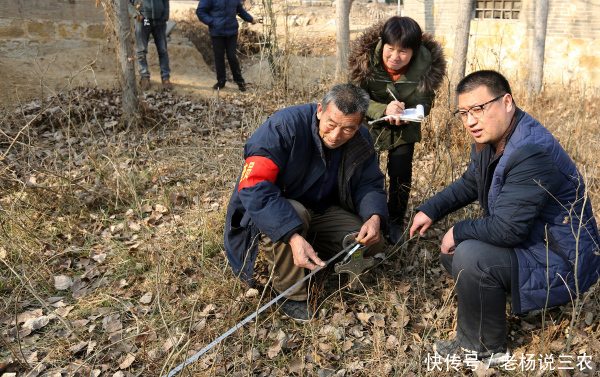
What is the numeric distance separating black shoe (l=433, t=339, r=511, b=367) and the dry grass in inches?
3.6

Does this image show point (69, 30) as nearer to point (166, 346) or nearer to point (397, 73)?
point (397, 73)

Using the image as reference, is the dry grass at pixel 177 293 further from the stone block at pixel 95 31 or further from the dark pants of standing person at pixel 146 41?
the stone block at pixel 95 31

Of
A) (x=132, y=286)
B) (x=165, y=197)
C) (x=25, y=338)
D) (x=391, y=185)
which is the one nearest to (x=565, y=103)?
(x=391, y=185)

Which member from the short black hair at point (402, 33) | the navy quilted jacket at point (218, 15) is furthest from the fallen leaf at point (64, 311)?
the navy quilted jacket at point (218, 15)

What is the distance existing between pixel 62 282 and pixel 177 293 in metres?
0.88

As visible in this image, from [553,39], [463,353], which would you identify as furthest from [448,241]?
[553,39]

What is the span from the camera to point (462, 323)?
2639 millimetres

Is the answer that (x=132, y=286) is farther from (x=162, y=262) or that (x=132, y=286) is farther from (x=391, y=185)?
(x=391, y=185)

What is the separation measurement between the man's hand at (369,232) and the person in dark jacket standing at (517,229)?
55 centimetres

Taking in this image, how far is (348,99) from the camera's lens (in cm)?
278

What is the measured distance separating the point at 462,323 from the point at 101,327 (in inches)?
88.9

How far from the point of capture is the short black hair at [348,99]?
2.78m

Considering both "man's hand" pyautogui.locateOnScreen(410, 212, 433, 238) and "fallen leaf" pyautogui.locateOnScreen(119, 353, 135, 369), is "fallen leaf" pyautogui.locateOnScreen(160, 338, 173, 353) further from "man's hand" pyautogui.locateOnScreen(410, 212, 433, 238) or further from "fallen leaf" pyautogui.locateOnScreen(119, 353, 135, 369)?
"man's hand" pyautogui.locateOnScreen(410, 212, 433, 238)

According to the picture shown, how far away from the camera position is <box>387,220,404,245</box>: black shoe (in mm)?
3822
